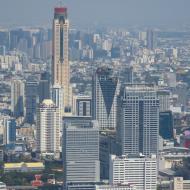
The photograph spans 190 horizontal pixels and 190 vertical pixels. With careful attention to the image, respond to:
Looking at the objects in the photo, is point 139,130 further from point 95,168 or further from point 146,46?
point 146,46

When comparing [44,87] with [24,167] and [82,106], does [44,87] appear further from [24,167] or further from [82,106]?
[24,167]

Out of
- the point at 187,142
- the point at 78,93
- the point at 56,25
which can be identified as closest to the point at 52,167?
the point at 187,142

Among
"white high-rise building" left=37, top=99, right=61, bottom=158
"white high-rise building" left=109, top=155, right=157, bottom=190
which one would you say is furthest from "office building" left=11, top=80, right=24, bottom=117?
"white high-rise building" left=109, top=155, right=157, bottom=190

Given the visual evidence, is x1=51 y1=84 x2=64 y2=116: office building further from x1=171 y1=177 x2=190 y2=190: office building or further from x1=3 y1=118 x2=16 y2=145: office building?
x1=171 y1=177 x2=190 y2=190: office building

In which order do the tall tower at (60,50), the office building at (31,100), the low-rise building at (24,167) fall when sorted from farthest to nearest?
the tall tower at (60,50) < the office building at (31,100) < the low-rise building at (24,167)

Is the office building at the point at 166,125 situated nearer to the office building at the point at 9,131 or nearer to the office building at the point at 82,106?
the office building at the point at 82,106

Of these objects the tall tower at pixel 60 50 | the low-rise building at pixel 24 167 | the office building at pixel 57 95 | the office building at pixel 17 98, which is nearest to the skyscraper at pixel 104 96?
the office building at pixel 57 95

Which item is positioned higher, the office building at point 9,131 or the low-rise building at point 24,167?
the office building at point 9,131
